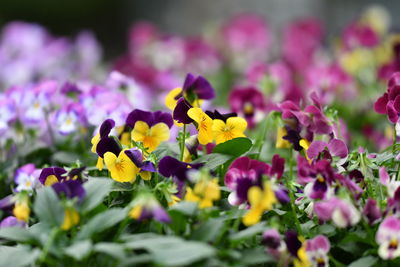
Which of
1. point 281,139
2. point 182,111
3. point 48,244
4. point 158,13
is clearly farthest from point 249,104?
point 158,13

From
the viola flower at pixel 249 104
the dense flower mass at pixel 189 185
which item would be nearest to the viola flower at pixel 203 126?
the dense flower mass at pixel 189 185

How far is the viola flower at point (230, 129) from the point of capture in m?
1.47

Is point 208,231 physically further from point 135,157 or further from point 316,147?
point 316,147

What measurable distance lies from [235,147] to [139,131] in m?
0.22

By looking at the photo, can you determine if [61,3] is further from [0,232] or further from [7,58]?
[0,232]

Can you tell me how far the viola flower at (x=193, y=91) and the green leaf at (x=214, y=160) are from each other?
176mm

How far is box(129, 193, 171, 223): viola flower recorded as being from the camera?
1.13m

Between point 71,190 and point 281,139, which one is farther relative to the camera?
point 281,139

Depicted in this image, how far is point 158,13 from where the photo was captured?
27.3 ft

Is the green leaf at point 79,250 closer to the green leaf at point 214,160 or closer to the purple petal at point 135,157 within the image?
the purple petal at point 135,157

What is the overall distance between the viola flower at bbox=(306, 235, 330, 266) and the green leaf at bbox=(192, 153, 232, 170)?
0.96 feet

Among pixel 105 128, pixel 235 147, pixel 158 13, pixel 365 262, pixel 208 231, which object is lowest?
pixel 365 262

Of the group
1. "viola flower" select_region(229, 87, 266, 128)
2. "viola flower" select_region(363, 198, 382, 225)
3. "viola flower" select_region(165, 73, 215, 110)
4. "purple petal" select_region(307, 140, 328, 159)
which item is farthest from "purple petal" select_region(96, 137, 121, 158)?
"viola flower" select_region(229, 87, 266, 128)

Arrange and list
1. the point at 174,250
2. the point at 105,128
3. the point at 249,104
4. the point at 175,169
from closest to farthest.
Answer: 1. the point at 174,250
2. the point at 175,169
3. the point at 105,128
4. the point at 249,104
